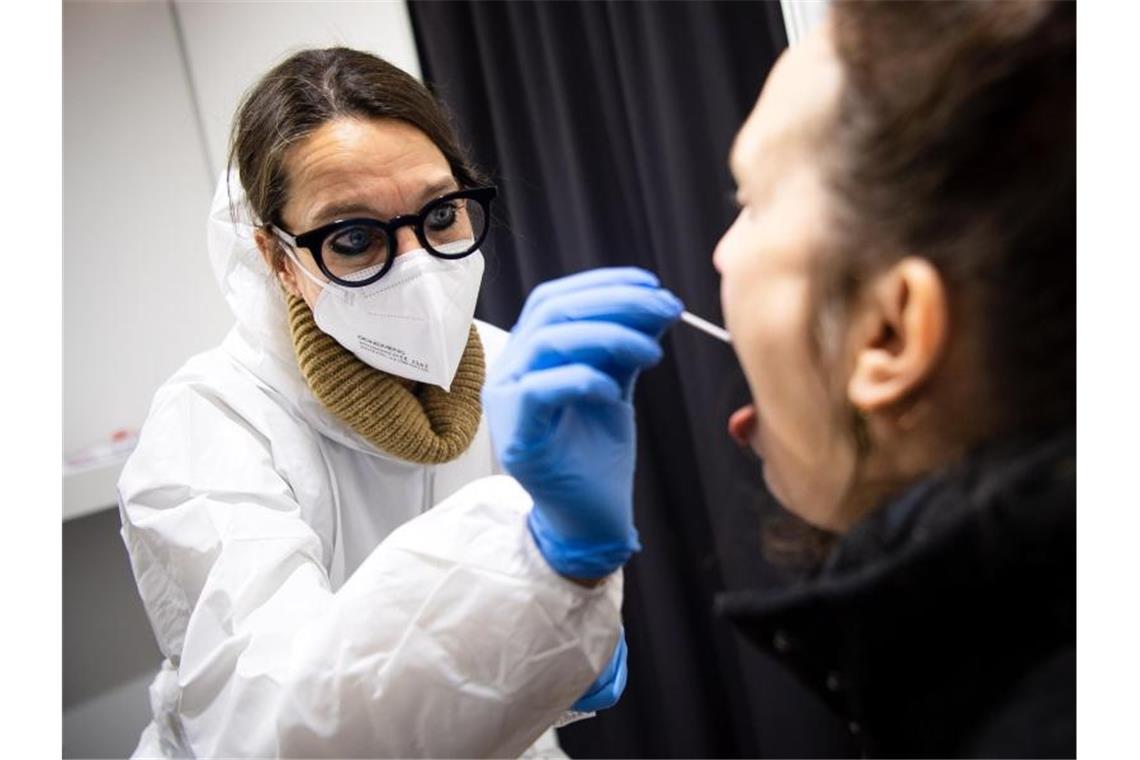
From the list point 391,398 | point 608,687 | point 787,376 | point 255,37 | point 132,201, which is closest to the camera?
point 787,376

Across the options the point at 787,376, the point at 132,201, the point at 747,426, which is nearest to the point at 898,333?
the point at 787,376

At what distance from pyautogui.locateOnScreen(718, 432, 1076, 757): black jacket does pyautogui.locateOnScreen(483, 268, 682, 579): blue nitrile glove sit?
Result: 0.51ft

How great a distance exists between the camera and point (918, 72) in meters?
0.62

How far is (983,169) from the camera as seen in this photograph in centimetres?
60

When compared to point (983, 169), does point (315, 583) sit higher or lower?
lower

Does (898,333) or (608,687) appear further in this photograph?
(608,687)

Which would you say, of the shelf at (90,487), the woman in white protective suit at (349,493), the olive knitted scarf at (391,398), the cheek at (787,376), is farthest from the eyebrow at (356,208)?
the shelf at (90,487)

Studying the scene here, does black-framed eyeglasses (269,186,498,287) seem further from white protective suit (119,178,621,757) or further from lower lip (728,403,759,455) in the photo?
lower lip (728,403,759,455)

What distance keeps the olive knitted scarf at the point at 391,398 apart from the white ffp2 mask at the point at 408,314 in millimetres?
17

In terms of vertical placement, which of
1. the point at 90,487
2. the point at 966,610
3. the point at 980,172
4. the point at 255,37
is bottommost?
the point at 966,610

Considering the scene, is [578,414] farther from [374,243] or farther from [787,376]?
[374,243]

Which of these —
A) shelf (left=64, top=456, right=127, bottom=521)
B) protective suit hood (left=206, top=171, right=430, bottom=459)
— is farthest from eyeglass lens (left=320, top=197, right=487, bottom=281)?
shelf (left=64, top=456, right=127, bottom=521)

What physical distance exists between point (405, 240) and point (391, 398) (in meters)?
0.19
